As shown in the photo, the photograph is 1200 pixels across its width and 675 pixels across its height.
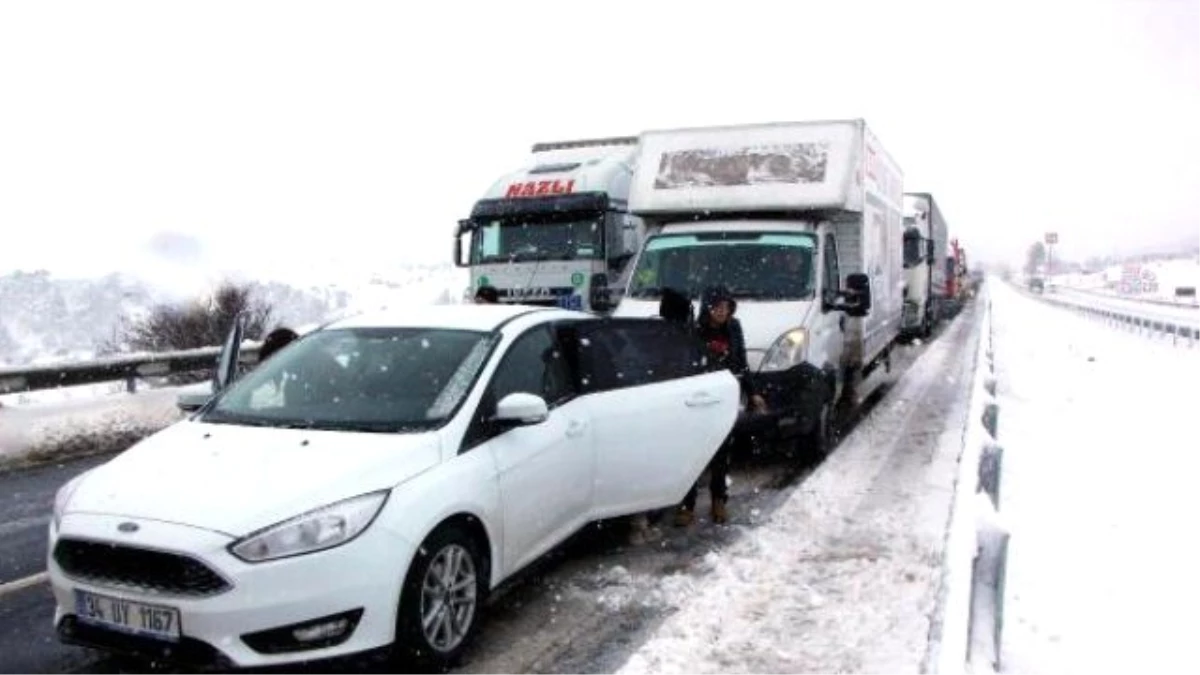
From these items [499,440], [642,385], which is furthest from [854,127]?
[499,440]

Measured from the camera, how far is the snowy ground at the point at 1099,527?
16.2 feet

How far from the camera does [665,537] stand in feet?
22.2

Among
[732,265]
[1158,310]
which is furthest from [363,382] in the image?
[1158,310]

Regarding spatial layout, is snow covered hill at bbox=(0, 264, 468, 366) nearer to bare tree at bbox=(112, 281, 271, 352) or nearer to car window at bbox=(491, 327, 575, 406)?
bare tree at bbox=(112, 281, 271, 352)

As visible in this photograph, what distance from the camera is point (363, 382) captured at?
5.17m

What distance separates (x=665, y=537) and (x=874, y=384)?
978 cm

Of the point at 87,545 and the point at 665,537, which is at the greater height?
the point at 87,545

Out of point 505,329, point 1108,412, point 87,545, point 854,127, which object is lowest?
point 1108,412

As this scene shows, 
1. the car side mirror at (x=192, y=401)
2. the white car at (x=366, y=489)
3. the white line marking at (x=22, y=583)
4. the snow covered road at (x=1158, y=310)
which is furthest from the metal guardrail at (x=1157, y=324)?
the white line marking at (x=22, y=583)

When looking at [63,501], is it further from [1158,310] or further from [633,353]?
[1158,310]

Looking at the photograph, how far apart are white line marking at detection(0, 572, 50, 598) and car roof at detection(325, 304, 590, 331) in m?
2.32

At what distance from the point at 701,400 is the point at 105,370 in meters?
8.34

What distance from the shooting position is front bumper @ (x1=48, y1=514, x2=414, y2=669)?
376cm

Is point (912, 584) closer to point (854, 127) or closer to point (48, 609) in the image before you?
point (48, 609)
